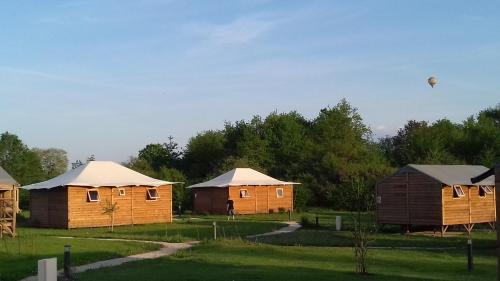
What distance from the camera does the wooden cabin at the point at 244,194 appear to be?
175 ft

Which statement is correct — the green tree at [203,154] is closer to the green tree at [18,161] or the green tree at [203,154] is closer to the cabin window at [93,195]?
the green tree at [18,161]

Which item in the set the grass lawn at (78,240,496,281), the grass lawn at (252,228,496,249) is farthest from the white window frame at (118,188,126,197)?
the grass lawn at (78,240,496,281)

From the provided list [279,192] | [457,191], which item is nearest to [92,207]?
[279,192]

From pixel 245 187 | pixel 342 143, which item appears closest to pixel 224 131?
pixel 342 143

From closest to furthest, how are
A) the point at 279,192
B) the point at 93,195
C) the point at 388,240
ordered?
the point at 388,240, the point at 93,195, the point at 279,192

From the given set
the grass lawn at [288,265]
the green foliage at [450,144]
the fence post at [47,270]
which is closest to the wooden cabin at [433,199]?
the grass lawn at [288,265]

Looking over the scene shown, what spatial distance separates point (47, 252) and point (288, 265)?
27.2ft

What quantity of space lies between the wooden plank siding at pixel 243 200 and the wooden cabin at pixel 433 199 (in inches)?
778

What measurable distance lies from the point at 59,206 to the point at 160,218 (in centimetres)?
655

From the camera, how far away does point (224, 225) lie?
39125 mm

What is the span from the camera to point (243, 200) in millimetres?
53719

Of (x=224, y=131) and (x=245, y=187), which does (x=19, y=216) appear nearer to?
(x=245, y=187)

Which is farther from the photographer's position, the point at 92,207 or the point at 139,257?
the point at 92,207

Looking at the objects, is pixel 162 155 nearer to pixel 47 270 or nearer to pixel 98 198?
pixel 98 198
